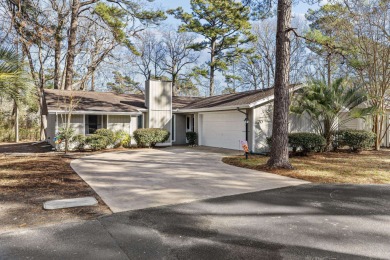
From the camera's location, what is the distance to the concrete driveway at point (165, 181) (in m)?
5.57

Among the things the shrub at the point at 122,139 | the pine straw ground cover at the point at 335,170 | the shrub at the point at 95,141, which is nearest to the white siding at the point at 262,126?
the pine straw ground cover at the point at 335,170

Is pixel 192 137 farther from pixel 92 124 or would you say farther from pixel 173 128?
pixel 92 124

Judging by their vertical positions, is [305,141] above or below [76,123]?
below

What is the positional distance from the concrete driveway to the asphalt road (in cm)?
61

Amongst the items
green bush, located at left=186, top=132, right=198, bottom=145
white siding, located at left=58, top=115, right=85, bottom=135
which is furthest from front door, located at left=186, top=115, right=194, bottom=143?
white siding, located at left=58, top=115, right=85, bottom=135

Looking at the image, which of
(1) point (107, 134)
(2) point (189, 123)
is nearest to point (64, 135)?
(1) point (107, 134)

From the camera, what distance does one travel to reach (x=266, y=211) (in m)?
4.75

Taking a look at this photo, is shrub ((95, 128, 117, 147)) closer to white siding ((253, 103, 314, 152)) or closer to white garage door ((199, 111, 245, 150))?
white garage door ((199, 111, 245, 150))

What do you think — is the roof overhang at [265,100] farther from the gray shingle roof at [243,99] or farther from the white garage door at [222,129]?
the white garage door at [222,129]

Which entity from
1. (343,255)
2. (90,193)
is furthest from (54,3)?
(343,255)

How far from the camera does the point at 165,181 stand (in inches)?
281

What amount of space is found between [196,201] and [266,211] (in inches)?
53.6

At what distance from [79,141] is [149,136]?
377 cm

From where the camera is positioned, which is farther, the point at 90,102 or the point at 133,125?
the point at 133,125
